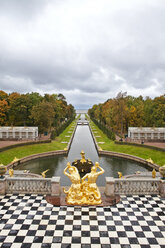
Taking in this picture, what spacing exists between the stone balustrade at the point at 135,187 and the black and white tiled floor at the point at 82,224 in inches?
27.1

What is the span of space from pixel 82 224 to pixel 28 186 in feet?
18.7

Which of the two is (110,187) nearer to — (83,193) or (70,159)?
(83,193)

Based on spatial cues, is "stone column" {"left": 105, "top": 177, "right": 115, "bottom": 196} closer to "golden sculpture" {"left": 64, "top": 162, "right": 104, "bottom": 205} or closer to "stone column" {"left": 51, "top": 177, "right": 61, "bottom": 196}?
"golden sculpture" {"left": 64, "top": 162, "right": 104, "bottom": 205}

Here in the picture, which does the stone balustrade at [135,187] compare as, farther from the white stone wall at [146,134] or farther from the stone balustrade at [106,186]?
the white stone wall at [146,134]

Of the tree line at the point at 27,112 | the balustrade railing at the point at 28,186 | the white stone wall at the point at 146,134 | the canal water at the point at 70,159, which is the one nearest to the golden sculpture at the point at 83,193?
the balustrade railing at the point at 28,186

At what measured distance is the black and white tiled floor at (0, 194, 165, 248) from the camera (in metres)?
9.13

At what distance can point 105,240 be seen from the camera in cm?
927

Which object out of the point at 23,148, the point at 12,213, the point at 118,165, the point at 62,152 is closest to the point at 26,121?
the point at 23,148

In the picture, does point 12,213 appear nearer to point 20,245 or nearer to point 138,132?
point 20,245

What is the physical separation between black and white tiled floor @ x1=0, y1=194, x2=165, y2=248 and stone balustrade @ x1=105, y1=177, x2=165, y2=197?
0.69 metres

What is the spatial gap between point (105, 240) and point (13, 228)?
16.8 ft

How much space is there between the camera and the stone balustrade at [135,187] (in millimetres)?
13855

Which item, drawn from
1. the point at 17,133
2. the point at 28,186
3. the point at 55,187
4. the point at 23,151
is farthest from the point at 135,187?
the point at 17,133

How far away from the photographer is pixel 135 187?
1427cm
